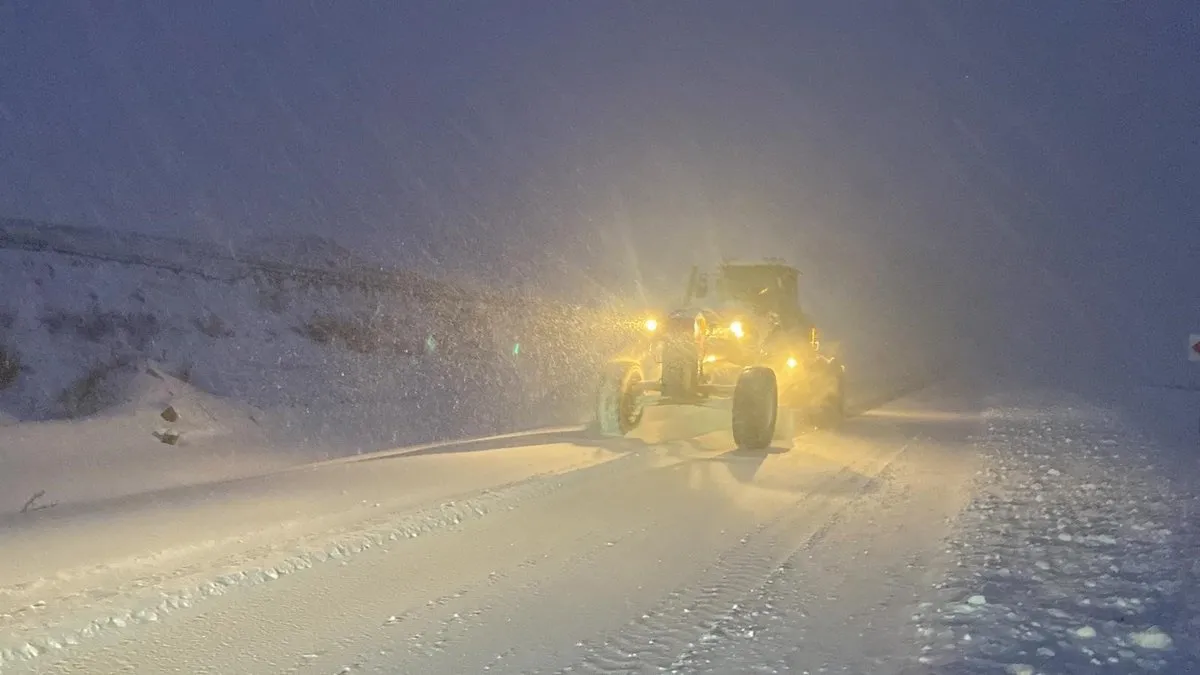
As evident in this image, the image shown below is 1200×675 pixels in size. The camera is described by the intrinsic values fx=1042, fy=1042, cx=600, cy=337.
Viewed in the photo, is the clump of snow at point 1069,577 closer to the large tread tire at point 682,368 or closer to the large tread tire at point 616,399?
the large tread tire at point 682,368

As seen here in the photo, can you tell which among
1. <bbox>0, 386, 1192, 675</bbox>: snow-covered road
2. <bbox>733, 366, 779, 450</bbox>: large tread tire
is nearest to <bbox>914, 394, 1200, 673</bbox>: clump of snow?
<bbox>0, 386, 1192, 675</bbox>: snow-covered road

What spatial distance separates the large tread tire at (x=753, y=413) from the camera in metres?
13.8

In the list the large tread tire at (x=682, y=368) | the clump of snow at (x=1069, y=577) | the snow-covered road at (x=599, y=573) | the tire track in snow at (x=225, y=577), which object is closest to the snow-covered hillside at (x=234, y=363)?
the large tread tire at (x=682, y=368)

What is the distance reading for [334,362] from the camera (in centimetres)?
2359

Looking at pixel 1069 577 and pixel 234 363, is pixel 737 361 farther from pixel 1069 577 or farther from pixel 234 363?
pixel 234 363

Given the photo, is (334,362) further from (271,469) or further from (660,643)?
(660,643)

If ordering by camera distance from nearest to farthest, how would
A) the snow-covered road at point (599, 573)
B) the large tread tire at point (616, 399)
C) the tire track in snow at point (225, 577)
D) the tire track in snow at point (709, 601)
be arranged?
the tire track in snow at point (709, 601), the snow-covered road at point (599, 573), the tire track in snow at point (225, 577), the large tread tire at point (616, 399)

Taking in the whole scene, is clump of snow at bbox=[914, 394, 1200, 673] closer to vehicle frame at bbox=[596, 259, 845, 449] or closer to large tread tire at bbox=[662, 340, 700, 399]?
vehicle frame at bbox=[596, 259, 845, 449]

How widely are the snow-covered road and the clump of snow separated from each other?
3cm

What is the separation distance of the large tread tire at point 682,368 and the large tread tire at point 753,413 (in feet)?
4.58

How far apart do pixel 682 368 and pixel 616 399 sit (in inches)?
42.8

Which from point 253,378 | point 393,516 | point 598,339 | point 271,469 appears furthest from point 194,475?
point 598,339

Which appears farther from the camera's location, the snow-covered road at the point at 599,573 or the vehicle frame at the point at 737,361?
the vehicle frame at the point at 737,361

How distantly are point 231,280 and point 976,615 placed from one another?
25.5m
